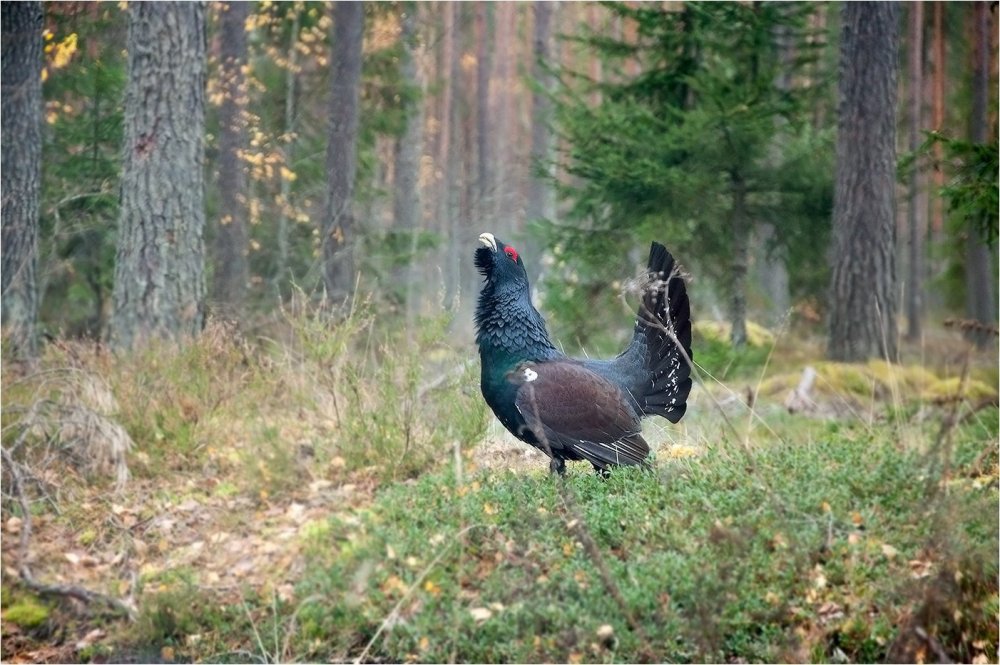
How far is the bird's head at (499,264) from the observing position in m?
5.94

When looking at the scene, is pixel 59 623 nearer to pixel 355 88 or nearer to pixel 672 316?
pixel 672 316

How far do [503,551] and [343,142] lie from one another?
1111cm

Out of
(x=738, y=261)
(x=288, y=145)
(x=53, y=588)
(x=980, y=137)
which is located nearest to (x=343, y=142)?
(x=288, y=145)

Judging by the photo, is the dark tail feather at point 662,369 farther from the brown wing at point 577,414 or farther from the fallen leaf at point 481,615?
the fallen leaf at point 481,615

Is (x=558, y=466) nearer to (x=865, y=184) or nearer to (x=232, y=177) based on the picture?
(x=865, y=184)

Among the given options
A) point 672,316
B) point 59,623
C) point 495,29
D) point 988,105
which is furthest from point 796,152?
point 495,29

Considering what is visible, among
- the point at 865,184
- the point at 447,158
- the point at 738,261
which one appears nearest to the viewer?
the point at 865,184

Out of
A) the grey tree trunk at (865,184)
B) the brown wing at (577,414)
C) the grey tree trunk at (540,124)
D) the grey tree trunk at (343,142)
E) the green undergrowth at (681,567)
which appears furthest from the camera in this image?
the grey tree trunk at (540,124)

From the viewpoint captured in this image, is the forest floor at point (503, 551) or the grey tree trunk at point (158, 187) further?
the grey tree trunk at point (158, 187)

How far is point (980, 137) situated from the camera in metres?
16.2

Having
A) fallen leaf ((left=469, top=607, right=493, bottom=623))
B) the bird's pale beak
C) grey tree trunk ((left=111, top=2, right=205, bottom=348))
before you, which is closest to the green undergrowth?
fallen leaf ((left=469, top=607, right=493, bottom=623))

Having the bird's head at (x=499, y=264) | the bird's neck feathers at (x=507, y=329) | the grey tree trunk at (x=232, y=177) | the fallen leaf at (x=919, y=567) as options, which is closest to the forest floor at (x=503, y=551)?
the fallen leaf at (x=919, y=567)

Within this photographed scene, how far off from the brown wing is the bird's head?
52 cm

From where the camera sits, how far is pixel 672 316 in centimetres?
618
